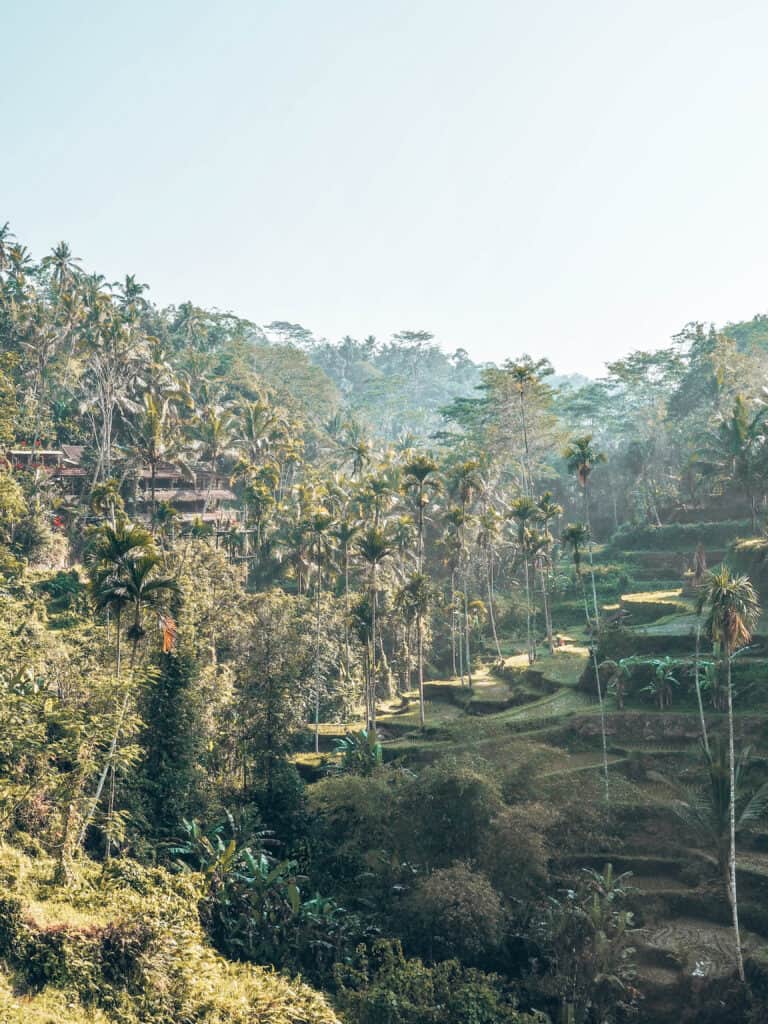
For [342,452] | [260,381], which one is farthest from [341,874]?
[260,381]

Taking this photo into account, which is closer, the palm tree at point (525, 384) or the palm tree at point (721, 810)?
the palm tree at point (721, 810)

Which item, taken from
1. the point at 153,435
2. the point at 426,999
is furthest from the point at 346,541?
the point at 426,999

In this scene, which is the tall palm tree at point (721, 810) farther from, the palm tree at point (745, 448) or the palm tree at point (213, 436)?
the palm tree at point (213, 436)

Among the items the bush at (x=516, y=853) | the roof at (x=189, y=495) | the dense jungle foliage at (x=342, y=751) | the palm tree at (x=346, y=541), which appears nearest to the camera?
the dense jungle foliage at (x=342, y=751)

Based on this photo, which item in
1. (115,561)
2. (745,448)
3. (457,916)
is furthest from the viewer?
(745,448)

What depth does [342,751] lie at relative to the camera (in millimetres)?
35281

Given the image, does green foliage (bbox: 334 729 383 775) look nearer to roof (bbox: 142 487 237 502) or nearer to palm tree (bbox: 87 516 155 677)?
palm tree (bbox: 87 516 155 677)

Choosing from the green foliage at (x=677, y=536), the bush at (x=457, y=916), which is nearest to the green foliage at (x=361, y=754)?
the bush at (x=457, y=916)

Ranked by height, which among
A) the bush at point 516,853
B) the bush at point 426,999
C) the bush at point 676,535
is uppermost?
the bush at point 676,535

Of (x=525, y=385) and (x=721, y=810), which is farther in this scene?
(x=525, y=385)

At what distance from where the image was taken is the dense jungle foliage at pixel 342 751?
61.4 ft

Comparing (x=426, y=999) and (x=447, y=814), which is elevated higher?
(x=447, y=814)

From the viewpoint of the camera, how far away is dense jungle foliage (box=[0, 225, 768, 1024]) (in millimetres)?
18719

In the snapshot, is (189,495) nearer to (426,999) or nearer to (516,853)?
(516,853)
